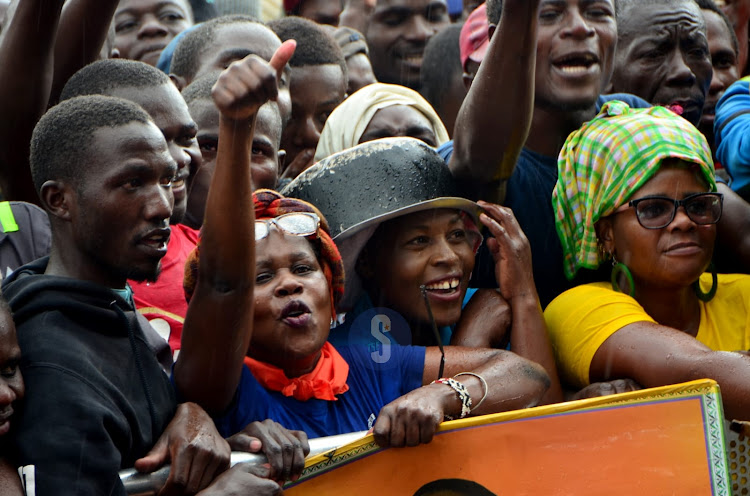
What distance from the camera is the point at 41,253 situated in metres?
3.62

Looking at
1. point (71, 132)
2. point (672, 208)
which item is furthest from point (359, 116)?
point (71, 132)

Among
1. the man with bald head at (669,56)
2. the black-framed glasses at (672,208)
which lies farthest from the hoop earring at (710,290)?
the man with bald head at (669,56)

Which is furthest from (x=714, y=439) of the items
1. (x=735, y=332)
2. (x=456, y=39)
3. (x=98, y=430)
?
(x=456, y=39)

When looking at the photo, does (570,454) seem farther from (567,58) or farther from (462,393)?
(567,58)

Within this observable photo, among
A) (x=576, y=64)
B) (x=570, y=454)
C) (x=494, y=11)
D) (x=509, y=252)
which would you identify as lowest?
(x=570, y=454)

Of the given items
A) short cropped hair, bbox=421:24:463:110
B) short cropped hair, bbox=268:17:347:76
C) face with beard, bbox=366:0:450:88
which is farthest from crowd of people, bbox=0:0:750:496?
face with beard, bbox=366:0:450:88

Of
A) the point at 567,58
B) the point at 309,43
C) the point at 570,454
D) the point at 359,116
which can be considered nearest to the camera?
the point at 570,454

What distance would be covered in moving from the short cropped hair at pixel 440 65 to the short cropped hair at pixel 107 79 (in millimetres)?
2687

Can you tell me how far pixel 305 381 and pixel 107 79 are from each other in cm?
140

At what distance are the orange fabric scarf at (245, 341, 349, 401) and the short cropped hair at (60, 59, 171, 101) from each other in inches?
46.7

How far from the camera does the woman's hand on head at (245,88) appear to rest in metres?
2.65

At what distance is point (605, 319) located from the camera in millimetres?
3816

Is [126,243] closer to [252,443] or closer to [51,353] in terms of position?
[51,353]

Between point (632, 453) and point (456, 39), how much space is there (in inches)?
154
